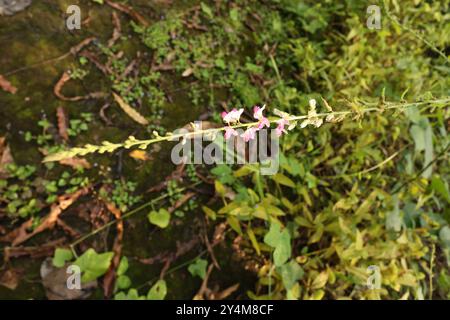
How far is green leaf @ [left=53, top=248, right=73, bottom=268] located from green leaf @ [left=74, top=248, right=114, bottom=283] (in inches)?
2.7

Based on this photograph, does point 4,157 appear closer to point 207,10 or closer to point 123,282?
point 123,282

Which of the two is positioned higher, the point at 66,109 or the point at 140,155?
the point at 66,109

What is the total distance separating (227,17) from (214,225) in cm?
135

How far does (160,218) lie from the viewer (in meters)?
2.10

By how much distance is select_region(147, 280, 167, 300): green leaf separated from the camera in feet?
6.63

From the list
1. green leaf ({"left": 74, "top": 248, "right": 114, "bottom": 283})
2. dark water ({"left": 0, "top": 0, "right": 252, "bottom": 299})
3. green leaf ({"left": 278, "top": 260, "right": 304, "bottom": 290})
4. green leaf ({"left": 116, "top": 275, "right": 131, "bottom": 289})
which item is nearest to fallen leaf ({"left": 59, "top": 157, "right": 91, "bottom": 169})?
dark water ({"left": 0, "top": 0, "right": 252, "bottom": 299})

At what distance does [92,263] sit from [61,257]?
0.50 feet

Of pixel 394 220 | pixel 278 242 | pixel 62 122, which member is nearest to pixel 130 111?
pixel 62 122

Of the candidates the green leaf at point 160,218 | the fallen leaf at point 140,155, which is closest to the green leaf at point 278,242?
the green leaf at point 160,218

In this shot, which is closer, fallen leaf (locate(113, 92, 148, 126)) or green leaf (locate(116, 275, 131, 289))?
green leaf (locate(116, 275, 131, 289))

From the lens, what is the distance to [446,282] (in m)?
2.18

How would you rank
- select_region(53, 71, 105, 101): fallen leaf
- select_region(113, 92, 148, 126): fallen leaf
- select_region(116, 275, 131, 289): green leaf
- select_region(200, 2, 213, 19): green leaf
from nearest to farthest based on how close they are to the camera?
select_region(116, 275, 131, 289): green leaf < select_region(53, 71, 105, 101): fallen leaf < select_region(113, 92, 148, 126): fallen leaf < select_region(200, 2, 213, 19): green leaf

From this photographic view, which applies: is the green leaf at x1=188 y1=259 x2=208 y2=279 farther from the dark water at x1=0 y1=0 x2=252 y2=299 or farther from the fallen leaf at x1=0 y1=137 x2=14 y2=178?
the fallen leaf at x1=0 y1=137 x2=14 y2=178

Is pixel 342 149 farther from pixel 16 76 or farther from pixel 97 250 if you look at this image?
pixel 16 76
